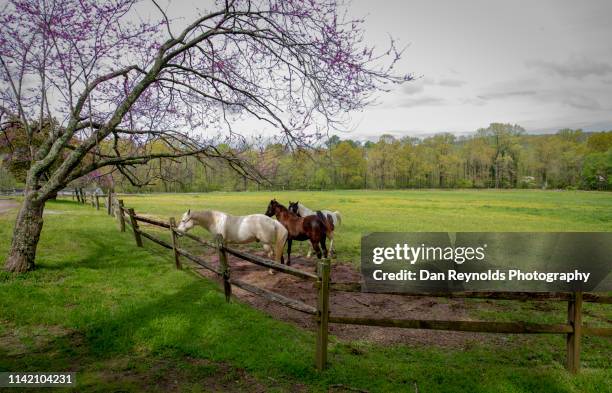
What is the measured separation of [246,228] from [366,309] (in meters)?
4.47

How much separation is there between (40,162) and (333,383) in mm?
8389

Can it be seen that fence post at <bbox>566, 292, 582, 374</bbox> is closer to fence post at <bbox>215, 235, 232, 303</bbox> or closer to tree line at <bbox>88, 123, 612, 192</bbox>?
fence post at <bbox>215, 235, 232, 303</bbox>

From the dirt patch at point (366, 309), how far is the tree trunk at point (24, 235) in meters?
4.02

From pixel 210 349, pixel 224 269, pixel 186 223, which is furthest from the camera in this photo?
pixel 186 223

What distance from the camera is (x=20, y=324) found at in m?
6.17

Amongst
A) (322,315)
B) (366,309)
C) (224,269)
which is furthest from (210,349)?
(366,309)

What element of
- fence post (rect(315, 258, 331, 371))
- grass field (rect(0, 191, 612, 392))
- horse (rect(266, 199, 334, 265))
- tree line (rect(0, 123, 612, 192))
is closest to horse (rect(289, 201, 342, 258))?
horse (rect(266, 199, 334, 265))

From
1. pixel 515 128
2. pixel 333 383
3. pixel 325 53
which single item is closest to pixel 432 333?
pixel 333 383

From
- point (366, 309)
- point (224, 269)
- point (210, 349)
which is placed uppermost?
point (224, 269)

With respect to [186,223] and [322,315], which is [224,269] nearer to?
[322,315]

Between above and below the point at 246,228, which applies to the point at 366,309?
below

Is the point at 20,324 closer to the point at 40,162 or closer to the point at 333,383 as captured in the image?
the point at 40,162

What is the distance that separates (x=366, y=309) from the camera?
768cm

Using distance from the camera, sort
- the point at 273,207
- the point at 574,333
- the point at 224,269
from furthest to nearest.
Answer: the point at 273,207 < the point at 224,269 < the point at 574,333
